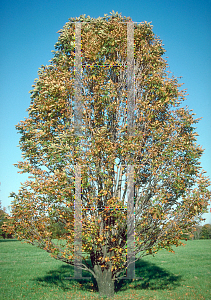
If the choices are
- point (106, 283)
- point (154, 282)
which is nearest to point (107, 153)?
point (106, 283)

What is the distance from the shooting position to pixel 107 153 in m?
8.16

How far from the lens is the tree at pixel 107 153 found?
807 centimetres

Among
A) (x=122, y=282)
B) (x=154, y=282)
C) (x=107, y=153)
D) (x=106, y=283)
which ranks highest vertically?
(x=107, y=153)

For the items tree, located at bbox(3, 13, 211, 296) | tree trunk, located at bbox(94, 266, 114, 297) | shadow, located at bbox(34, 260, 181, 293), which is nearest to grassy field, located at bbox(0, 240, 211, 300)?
shadow, located at bbox(34, 260, 181, 293)

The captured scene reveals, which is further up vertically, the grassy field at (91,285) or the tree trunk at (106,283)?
the tree trunk at (106,283)

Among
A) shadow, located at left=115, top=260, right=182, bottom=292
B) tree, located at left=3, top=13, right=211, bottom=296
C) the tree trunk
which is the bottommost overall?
shadow, located at left=115, top=260, right=182, bottom=292

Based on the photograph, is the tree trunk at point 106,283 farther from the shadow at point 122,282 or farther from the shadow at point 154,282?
the shadow at point 154,282

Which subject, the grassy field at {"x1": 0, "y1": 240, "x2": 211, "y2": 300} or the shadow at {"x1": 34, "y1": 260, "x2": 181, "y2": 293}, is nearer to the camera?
the grassy field at {"x1": 0, "y1": 240, "x2": 211, "y2": 300}


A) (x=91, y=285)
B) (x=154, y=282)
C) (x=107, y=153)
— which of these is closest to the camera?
(x=107, y=153)

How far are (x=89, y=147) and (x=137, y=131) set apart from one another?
5.48 ft

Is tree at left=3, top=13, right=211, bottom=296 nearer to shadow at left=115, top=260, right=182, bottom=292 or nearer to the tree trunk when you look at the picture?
the tree trunk

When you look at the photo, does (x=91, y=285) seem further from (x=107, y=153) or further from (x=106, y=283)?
(x=107, y=153)

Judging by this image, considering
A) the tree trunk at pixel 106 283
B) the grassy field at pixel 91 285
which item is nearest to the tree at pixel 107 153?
the tree trunk at pixel 106 283

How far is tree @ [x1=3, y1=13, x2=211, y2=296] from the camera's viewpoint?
26.5ft
